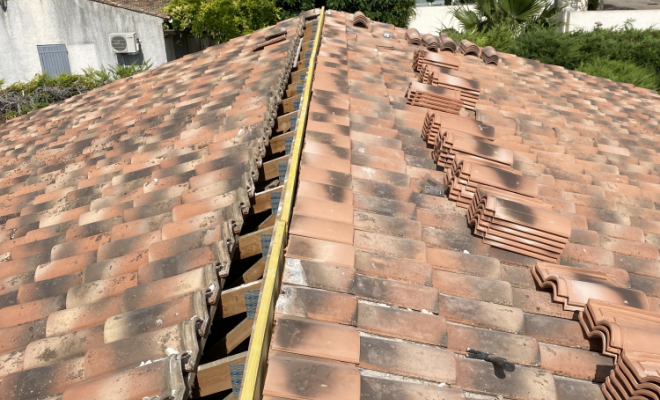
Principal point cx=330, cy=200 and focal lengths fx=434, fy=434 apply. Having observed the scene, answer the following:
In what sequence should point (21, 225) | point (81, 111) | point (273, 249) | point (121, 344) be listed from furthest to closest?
point (81, 111) → point (21, 225) → point (273, 249) → point (121, 344)

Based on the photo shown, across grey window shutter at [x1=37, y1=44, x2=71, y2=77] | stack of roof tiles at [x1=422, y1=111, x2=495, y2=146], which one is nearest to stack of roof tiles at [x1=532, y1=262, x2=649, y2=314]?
stack of roof tiles at [x1=422, y1=111, x2=495, y2=146]

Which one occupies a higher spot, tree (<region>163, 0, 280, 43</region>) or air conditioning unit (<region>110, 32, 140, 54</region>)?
tree (<region>163, 0, 280, 43</region>)

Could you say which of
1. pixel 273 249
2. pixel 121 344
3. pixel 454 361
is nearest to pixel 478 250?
pixel 454 361

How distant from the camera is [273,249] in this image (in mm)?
2652

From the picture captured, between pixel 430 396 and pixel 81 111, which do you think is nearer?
pixel 430 396

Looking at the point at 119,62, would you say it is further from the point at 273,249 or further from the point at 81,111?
the point at 273,249

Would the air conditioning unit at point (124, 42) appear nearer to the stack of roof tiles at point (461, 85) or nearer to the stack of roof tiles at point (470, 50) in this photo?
the stack of roof tiles at point (470, 50)

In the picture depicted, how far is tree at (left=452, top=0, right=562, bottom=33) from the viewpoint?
16.1 metres

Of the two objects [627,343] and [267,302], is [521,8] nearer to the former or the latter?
[627,343]

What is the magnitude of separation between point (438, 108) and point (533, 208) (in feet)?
7.73

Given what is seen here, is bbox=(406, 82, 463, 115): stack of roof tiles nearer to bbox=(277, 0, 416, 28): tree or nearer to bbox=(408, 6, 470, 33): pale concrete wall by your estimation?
bbox=(277, 0, 416, 28): tree

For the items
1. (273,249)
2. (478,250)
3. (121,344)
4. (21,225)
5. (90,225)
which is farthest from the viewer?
(21,225)

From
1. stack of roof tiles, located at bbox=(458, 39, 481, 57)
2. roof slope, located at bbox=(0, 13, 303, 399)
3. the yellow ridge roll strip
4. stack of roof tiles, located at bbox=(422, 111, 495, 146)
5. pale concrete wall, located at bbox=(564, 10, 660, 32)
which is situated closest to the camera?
the yellow ridge roll strip

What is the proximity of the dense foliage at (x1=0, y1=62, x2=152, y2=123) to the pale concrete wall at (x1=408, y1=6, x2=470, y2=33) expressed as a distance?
13815 mm
